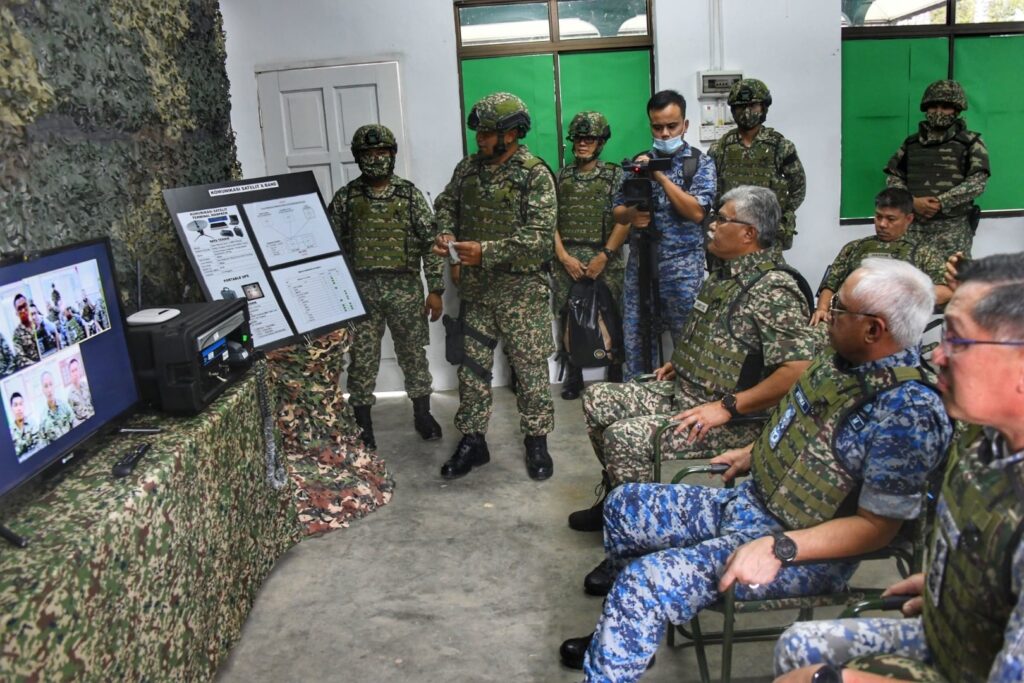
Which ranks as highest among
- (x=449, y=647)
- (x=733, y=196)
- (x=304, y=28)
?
(x=304, y=28)

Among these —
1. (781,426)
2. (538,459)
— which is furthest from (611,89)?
(781,426)

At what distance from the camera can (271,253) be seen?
3.28m

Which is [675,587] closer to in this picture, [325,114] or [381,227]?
[381,227]

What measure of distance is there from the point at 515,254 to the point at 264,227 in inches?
41.9

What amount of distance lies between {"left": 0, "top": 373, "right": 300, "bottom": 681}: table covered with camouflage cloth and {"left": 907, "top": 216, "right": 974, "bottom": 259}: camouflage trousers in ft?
12.9

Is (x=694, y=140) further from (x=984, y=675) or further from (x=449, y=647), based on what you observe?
(x=984, y=675)

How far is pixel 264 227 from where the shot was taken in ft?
10.7

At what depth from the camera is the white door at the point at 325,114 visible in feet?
16.0

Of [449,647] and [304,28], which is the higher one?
[304,28]

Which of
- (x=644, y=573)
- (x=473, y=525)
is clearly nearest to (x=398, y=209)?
(x=473, y=525)

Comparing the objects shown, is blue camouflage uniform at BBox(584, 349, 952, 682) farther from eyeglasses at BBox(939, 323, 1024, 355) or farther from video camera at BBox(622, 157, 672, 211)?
video camera at BBox(622, 157, 672, 211)

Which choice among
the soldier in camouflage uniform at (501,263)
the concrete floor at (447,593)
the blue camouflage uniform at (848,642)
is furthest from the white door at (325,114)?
the blue camouflage uniform at (848,642)

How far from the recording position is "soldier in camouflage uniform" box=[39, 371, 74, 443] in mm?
1812

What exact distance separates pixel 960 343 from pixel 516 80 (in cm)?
407
